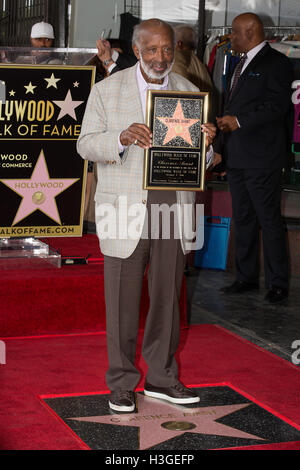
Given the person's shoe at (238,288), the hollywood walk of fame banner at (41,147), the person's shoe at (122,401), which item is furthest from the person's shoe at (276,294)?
the person's shoe at (122,401)

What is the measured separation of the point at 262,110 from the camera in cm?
549

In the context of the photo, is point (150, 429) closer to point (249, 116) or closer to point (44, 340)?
point (44, 340)

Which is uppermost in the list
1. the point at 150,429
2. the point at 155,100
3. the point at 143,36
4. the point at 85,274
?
the point at 143,36

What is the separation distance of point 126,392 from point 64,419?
11.4 inches

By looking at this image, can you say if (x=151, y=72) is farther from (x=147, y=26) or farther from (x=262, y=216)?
(x=262, y=216)

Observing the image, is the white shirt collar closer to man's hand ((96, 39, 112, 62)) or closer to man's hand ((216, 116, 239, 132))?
man's hand ((216, 116, 239, 132))

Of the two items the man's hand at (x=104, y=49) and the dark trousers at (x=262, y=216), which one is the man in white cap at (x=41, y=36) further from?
the dark trousers at (x=262, y=216)

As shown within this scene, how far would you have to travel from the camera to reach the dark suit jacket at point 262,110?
552 centimetres

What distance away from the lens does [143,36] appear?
308cm

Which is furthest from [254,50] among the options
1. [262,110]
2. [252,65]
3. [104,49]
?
[104,49]

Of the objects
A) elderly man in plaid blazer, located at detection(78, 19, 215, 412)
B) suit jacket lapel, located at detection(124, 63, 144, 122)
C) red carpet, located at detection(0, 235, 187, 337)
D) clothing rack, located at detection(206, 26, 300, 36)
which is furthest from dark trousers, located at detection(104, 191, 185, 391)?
clothing rack, located at detection(206, 26, 300, 36)

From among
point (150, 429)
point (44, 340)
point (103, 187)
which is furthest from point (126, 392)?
point (44, 340)

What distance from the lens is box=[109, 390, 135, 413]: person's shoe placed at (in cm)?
321

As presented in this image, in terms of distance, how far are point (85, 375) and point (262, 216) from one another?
7.68 feet
